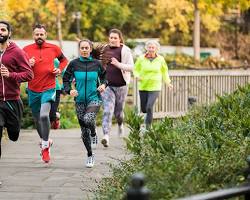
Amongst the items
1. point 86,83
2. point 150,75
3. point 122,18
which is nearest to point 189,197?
point 86,83

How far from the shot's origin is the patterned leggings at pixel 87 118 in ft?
30.4

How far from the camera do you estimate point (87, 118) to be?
30.4ft

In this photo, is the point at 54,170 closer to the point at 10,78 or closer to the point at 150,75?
the point at 10,78

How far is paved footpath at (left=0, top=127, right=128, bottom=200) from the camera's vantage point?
7415 mm

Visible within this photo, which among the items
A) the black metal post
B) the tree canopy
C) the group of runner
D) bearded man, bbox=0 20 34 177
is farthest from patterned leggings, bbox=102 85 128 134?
the tree canopy

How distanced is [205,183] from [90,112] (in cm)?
413

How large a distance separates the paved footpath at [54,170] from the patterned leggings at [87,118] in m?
0.34

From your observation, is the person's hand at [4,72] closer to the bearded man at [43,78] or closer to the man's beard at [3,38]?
the man's beard at [3,38]

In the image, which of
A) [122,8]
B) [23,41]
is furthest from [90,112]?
[122,8]

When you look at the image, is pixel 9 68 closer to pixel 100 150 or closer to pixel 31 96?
pixel 31 96

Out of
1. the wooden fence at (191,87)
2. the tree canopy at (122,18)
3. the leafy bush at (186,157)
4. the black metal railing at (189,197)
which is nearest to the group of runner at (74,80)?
the leafy bush at (186,157)

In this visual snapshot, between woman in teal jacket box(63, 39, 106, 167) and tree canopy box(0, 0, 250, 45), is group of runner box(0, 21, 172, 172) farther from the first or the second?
tree canopy box(0, 0, 250, 45)

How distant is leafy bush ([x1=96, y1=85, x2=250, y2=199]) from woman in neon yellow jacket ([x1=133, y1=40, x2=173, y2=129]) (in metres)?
5.16

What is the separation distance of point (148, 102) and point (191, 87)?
5022 millimetres
